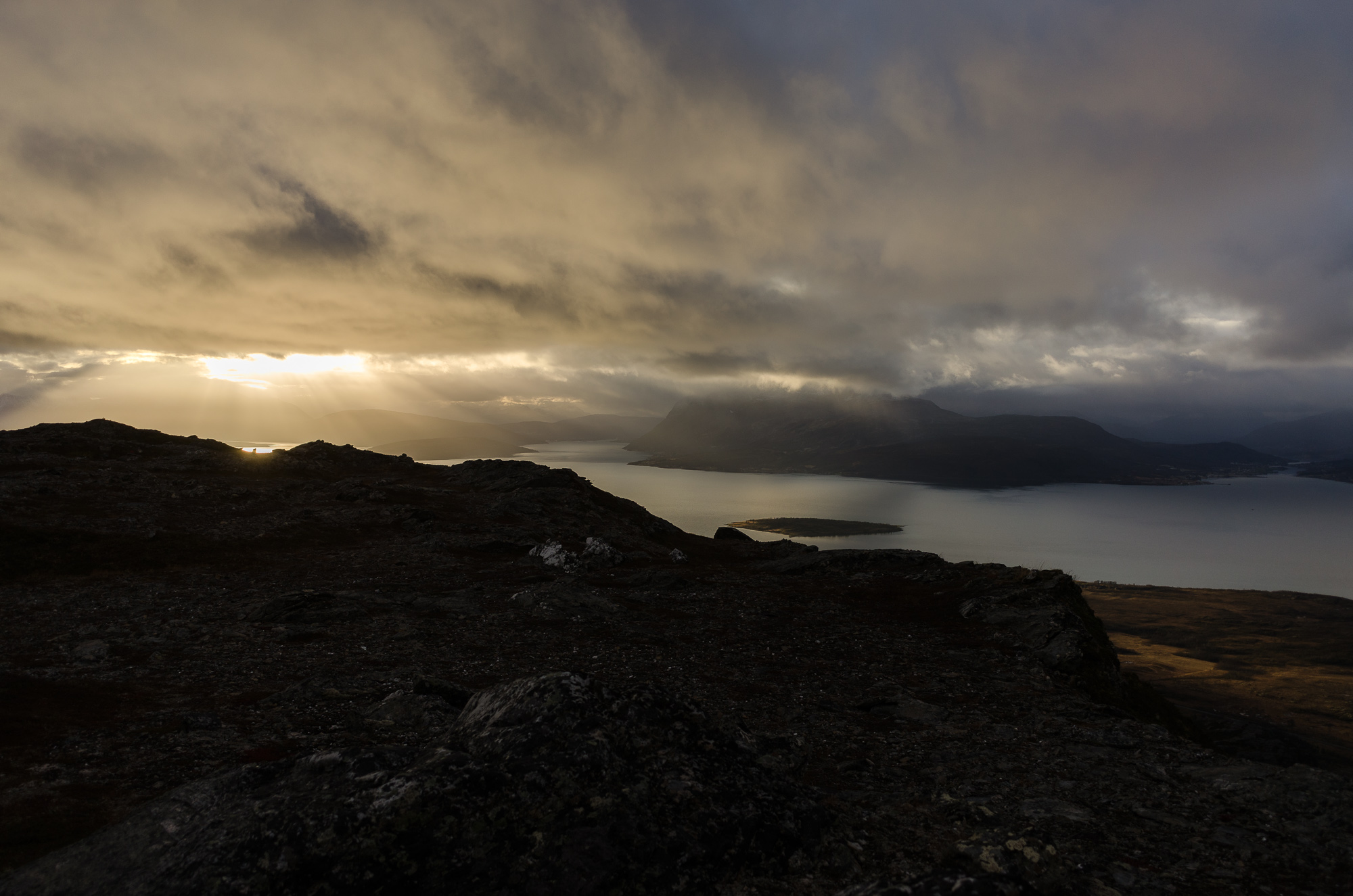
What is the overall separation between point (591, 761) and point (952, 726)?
10981 mm

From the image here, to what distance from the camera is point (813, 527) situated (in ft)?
609

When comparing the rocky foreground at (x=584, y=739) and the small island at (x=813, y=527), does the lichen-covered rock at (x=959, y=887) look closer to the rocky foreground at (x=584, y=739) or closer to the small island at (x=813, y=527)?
the rocky foreground at (x=584, y=739)

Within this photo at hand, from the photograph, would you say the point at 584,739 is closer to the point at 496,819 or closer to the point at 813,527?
the point at 496,819

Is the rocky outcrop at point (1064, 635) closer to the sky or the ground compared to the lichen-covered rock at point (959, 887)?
closer to the ground

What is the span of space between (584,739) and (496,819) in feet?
5.29

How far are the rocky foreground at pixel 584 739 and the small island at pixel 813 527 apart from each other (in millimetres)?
147946

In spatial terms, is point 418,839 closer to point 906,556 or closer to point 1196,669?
point 906,556

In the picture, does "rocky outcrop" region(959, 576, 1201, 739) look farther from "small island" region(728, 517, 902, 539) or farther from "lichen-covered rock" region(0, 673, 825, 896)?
"small island" region(728, 517, 902, 539)

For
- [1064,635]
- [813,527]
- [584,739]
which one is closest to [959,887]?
[584,739]

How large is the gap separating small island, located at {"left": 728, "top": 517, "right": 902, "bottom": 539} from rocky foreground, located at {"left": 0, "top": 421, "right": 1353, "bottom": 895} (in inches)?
5825

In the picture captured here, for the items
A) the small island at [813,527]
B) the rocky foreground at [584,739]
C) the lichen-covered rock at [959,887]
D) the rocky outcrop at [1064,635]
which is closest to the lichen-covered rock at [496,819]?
the rocky foreground at [584,739]

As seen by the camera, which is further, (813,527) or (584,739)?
(813,527)

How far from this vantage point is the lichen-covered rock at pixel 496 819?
6.34m

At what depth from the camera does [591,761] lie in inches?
323
